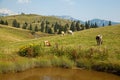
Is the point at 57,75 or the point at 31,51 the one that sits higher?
the point at 31,51

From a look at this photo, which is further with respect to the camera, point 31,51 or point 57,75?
point 31,51

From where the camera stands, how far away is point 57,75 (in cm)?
2525

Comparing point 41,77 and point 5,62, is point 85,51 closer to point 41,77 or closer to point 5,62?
point 41,77

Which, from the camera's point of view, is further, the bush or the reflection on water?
the bush

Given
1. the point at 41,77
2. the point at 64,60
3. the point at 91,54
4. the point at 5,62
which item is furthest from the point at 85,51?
the point at 5,62

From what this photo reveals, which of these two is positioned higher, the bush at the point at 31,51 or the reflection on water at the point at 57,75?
the bush at the point at 31,51

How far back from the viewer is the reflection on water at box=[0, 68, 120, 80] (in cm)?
2397

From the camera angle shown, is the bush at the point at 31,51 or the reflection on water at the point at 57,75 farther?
the bush at the point at 31,51

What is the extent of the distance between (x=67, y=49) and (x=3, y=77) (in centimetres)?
972

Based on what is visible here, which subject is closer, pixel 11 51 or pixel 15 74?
pixel 15 74

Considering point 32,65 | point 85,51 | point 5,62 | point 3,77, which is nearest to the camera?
point 3,77

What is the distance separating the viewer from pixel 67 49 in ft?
100

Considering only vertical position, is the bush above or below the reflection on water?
above

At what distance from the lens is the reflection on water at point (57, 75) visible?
24.0m
